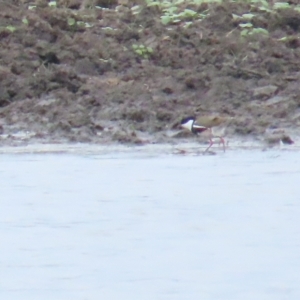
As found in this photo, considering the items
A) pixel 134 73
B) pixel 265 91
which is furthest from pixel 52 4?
pixel 265 91

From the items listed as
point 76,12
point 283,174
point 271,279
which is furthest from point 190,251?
point 76,12

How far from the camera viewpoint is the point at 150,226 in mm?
9297

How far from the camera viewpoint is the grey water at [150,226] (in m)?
7.89

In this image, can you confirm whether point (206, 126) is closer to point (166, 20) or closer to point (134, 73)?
point (134, 73)

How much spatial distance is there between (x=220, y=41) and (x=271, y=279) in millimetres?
7409

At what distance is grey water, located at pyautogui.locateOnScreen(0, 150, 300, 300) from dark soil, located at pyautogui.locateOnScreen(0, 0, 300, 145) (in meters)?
0.97

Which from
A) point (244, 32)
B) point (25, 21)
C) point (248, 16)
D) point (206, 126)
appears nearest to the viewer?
point (206, 126)

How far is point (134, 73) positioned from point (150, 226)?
17.0 ft

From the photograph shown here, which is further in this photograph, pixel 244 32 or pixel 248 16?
pixel 248 16

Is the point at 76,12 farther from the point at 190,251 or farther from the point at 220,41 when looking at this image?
the point at 190,251

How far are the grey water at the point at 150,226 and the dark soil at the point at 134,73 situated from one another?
97 cm

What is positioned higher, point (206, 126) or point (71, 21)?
point (71, 21)

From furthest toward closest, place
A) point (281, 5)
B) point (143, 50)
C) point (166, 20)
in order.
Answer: point (281, 5), point (166, 20), point (143, 50)

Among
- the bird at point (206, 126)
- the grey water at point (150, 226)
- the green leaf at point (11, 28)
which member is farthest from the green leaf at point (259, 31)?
the grey water at point (150, 226)
